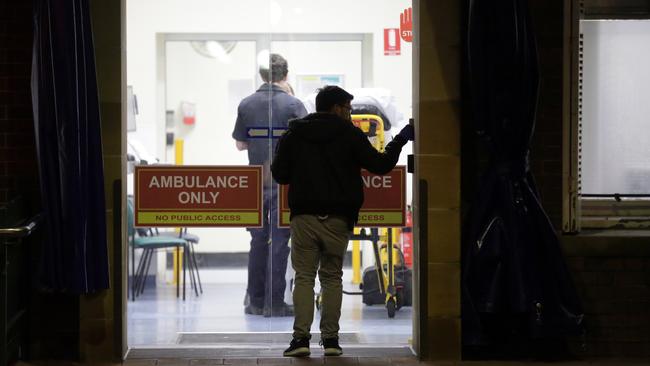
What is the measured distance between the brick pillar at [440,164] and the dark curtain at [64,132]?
199 cm

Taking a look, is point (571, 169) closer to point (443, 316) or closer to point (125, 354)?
point (443, 316)

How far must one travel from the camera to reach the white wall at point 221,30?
7207 mm

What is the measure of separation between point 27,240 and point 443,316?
8.36ft

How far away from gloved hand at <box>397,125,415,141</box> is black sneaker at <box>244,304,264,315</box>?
1805 mm

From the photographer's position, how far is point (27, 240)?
618cm

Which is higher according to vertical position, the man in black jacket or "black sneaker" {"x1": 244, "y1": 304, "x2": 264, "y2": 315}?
the man in black jacket

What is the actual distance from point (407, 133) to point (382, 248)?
1.38 metres

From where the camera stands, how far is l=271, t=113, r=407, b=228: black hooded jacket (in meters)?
6.12

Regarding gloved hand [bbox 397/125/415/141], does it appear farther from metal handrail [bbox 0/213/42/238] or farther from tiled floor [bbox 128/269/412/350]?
metal handrail [bbox 0/213/42/238]

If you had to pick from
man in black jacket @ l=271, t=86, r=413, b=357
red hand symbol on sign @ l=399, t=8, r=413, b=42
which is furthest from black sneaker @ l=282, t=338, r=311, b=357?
red hand symbol on sign @ l=399, t=8, r=413, b=42

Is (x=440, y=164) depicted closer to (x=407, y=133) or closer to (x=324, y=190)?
(x=407, y=133)

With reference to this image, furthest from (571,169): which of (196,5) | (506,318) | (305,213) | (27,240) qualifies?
(27,240)

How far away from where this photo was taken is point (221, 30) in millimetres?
7430

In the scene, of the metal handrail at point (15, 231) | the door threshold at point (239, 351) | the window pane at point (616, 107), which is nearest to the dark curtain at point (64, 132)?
the metal handrail at point (15, 231)
